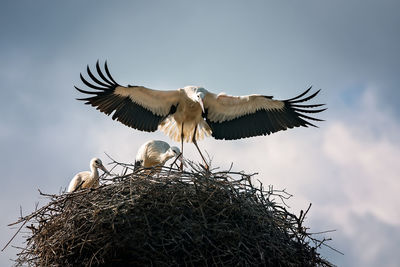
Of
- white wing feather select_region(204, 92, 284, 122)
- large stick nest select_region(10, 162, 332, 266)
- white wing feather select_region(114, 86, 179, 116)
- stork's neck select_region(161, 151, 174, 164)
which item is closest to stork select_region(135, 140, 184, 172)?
stork's neck select_region(161, 151, 174, 164)

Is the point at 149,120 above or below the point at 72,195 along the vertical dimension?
above

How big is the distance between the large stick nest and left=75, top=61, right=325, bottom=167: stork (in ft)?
8.08

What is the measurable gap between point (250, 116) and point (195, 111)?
881mm

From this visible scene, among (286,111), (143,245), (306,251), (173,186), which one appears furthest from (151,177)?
(286,111)

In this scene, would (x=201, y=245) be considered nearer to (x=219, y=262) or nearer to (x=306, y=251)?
(x=219, y=262)

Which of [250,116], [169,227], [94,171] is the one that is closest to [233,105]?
[250,116]

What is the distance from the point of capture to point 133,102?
320 inches

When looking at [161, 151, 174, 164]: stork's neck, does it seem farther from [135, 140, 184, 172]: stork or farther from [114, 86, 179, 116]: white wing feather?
[114, 86, 179, 116]: white wing feather

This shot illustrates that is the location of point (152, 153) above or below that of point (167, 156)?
above

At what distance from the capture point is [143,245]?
509cm

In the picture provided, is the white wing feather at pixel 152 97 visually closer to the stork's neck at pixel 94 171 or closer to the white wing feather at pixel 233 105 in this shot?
the white wing feather at pixel 233 105

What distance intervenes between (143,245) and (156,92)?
337 cm

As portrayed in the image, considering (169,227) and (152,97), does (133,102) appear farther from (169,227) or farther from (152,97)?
(169,227)

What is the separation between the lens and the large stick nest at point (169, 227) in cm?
514
